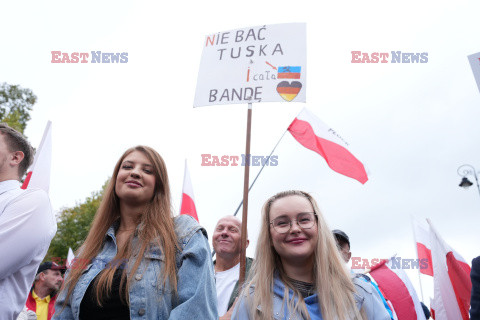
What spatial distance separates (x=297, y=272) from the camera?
233 centimetres

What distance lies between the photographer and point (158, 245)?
7.05 feet

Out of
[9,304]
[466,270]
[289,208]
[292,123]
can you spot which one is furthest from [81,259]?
[466,270]

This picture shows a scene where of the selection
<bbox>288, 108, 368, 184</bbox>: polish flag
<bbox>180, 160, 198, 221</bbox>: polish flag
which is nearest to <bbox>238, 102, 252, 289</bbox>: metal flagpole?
<bbox>288, 108, 368, 184</bbox>: polish flag

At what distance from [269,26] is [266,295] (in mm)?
3509

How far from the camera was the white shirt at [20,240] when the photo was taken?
208 cm

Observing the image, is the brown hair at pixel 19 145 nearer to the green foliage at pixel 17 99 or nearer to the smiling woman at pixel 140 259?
the smiling woman at pixel 140 259

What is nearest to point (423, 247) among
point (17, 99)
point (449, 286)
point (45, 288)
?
point (449, 286)

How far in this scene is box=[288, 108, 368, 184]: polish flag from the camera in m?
5.68

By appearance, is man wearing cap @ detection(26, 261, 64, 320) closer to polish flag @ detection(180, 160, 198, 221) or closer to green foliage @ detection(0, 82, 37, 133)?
polish flag @ detection(180, 160, 198, 221)

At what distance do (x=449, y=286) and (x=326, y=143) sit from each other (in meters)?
2.15

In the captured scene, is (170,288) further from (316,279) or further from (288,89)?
(288,89)

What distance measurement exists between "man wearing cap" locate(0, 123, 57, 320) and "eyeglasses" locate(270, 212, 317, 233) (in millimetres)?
1178

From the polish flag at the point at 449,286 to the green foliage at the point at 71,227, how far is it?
75.9 feet

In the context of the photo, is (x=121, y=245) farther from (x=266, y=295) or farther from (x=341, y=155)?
(x=341, y=155)
